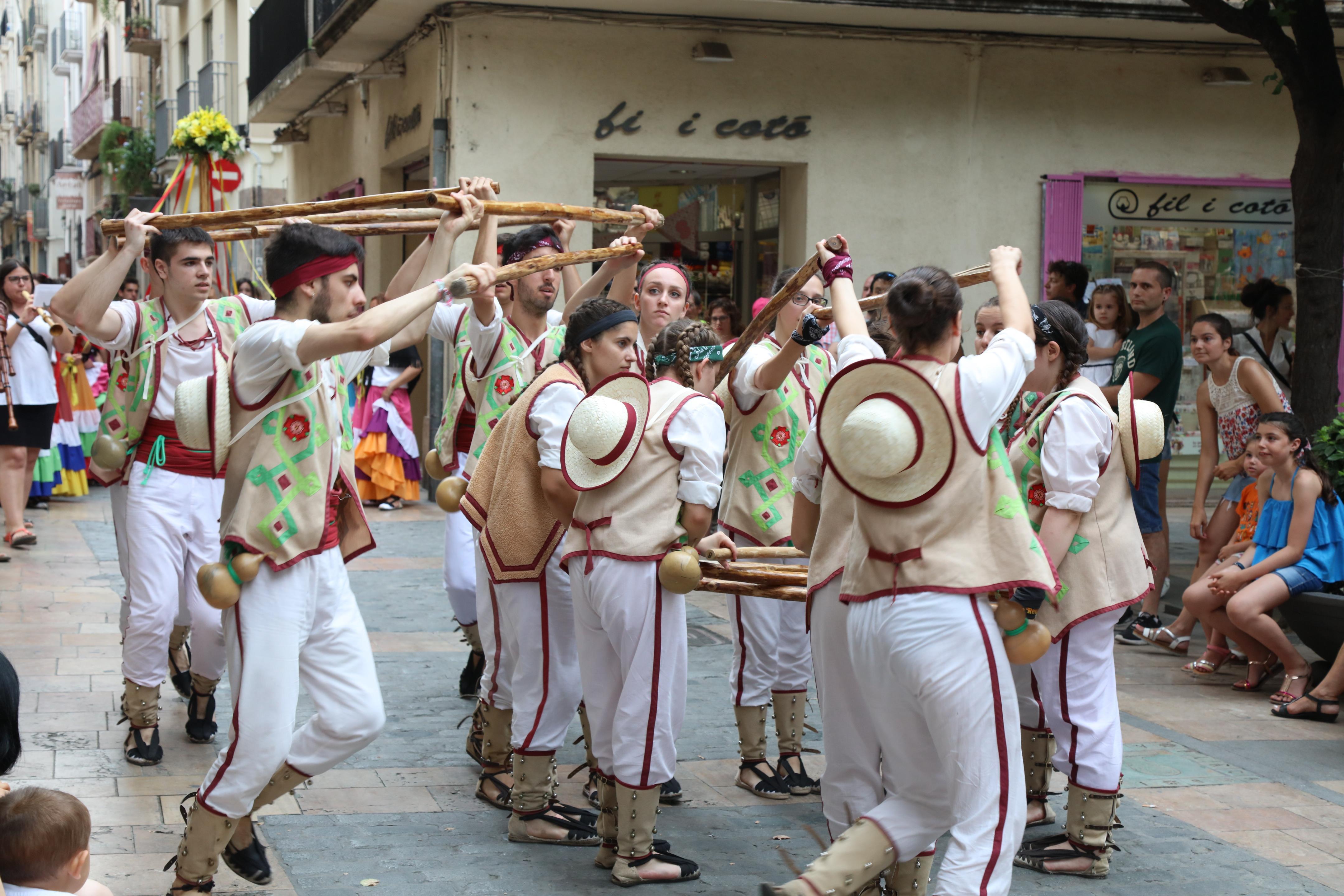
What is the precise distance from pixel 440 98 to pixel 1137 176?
670cm

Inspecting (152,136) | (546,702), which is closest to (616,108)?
(546,702)

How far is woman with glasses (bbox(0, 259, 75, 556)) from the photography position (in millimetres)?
10906

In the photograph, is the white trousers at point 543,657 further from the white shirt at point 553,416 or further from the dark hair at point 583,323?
the dark hair at point 583,323

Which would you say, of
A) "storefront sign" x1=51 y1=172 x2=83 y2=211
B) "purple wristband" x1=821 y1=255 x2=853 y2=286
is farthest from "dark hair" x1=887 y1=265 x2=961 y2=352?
"storefront sign" x1=51 y1=172 x2=83 y2=211

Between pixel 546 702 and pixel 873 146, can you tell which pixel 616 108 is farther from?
pixel 546 702

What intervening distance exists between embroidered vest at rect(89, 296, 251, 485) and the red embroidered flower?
1727 millimetres

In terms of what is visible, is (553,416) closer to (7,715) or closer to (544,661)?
(544,661)

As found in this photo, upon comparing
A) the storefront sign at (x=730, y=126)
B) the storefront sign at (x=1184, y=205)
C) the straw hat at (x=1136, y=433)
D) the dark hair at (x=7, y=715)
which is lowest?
the dark hair at (x=7, y=715)

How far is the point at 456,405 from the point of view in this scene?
5.90 meters

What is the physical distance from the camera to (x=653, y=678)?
14.2ft

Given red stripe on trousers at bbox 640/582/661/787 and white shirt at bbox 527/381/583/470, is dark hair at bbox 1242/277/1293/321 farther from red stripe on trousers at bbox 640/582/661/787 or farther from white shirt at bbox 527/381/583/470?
red stripe on trousers at bbox 640/582/661/787

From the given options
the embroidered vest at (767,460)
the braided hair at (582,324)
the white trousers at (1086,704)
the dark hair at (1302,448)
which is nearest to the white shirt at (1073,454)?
the white trousers at (1086,704)

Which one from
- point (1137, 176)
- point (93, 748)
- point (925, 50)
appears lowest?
point (93, 748)

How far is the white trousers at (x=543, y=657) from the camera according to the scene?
15.5 ft
